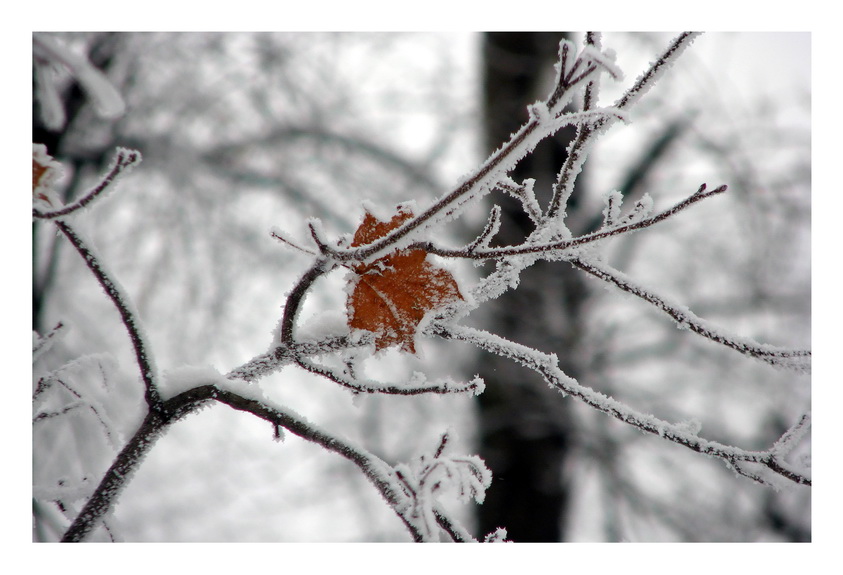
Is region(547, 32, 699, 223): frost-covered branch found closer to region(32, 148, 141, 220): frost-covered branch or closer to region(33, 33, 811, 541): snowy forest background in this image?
region(32, 148, 141, 220): frost-covered branch

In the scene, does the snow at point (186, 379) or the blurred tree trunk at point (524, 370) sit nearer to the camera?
the snow at point (186, 379)

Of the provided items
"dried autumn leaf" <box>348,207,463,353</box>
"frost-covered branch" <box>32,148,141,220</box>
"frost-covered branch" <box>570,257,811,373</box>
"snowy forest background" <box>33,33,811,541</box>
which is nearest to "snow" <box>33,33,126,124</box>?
"frost-covered branch" <box>32,148,141,220</box>

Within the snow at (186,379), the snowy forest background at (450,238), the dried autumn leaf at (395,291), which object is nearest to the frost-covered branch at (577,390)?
the dried autumn leaf at (395,291)

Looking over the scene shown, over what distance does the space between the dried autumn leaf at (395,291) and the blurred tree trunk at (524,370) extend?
5.03ft

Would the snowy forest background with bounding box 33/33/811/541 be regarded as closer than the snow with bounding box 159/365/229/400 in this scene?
No

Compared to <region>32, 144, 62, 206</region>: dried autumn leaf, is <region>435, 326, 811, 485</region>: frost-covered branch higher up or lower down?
lower down

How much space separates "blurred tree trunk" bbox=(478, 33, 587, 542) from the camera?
75.2 inches

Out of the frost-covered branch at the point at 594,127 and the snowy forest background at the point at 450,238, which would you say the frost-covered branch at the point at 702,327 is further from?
the snowy forest background at the point at 450,238

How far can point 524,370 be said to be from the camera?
200 cm

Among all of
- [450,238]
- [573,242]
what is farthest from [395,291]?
[450,238]

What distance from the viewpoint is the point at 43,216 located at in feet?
0.99

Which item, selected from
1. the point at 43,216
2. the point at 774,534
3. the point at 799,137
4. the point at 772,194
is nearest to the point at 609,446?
the point at 774,534

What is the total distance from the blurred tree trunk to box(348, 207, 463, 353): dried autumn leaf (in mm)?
1534

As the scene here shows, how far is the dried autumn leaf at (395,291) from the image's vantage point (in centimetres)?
34
